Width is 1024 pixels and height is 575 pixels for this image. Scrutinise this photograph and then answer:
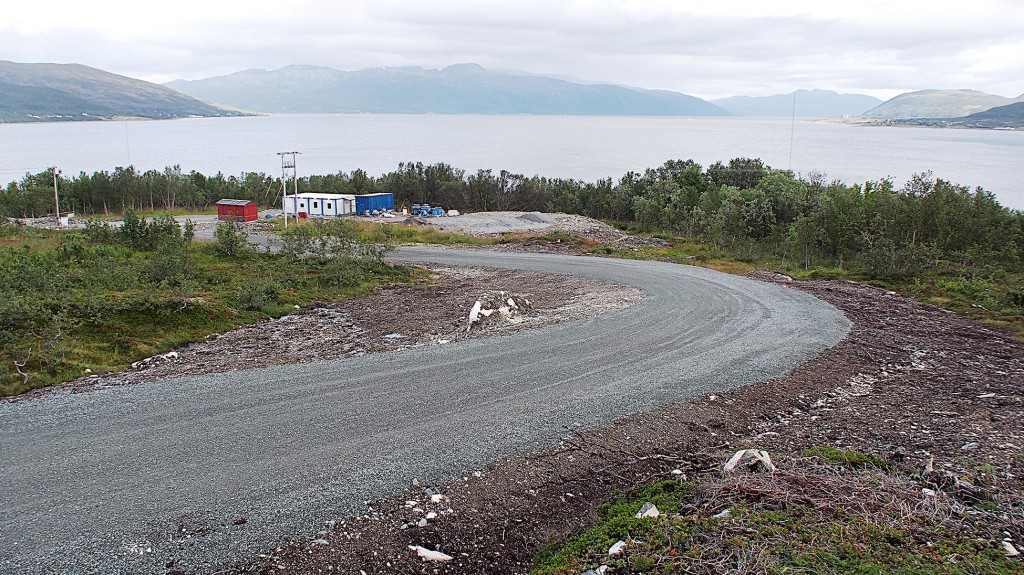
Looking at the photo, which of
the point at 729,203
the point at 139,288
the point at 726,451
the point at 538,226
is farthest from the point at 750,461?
the point at 538,226

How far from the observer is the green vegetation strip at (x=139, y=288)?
12609mm

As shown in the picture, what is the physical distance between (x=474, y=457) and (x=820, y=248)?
113 ft

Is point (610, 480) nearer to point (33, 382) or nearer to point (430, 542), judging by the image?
point (430, 542)

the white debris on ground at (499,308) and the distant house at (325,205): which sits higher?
the distant house at (325,205)

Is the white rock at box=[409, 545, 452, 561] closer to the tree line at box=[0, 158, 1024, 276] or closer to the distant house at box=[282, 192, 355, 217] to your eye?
the tree line at box=[0, 158, 1024, 276]

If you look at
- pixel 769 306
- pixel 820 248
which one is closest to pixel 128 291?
pixel 769 306

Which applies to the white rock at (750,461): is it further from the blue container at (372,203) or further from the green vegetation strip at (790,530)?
the blue container at (372,203)

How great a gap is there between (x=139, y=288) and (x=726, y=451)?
16865mm

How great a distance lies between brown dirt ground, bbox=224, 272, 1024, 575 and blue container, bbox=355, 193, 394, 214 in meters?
45.5

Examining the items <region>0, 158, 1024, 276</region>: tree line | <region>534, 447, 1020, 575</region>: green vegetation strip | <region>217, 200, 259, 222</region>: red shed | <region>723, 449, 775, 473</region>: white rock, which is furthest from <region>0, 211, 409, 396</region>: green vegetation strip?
<region>0, 158, 1024, 276</region>: tree line

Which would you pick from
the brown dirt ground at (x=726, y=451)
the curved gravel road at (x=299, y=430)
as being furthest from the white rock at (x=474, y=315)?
the brown dirt ground at (x=726, y=451)

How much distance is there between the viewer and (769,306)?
1833 cm

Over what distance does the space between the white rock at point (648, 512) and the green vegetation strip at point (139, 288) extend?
36.1 ft

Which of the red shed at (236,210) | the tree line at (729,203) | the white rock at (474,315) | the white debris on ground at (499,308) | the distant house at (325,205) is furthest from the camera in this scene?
the distant house at (325,205)
